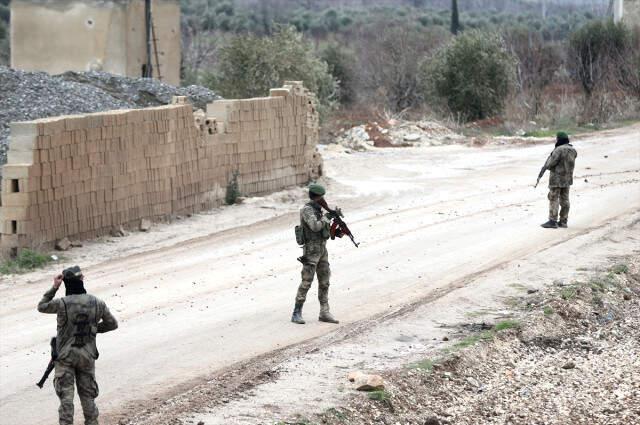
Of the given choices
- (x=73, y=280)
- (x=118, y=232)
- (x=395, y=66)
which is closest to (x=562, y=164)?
(x=118, y=232)

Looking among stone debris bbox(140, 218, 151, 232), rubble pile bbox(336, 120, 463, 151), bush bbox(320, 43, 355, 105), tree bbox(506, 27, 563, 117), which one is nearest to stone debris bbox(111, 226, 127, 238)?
stone debris bbox(140, 218, 151, 232)

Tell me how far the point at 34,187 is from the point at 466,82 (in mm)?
27564

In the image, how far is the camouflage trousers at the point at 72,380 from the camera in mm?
9883

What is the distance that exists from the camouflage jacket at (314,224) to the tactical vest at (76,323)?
14.5 ft

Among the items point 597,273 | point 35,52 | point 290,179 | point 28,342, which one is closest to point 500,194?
point 290,179

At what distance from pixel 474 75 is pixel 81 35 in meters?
14.3

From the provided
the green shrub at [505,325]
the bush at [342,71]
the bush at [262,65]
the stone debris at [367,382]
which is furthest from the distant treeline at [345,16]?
the stone debris at [367,382]

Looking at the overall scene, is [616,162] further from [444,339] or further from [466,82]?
[444,339]

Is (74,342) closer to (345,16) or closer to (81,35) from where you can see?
(81,35)

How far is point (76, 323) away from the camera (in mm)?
9945

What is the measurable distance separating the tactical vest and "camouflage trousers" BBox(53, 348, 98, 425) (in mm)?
65

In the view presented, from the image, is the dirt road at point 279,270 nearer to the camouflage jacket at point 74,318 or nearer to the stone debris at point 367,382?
the camouflage jacket at point 74,318

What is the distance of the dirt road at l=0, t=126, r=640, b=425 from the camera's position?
42.0 ft

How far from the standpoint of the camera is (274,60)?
38.8 metres
